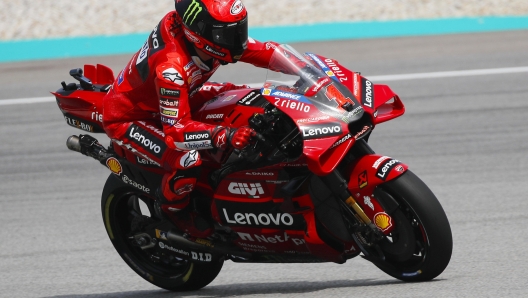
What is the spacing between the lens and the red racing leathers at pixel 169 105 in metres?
4.61

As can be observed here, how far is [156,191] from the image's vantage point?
515 cm

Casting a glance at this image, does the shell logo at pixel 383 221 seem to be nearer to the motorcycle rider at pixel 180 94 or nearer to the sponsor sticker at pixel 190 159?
the motorcycle rider at pixel 180 94

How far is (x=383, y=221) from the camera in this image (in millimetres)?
4496

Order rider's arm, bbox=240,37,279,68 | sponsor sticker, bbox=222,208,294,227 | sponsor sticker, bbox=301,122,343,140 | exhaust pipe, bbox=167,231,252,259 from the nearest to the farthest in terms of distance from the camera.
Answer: sponsor sticker, bbox=301,122,343,140, sponsor sticker, bbox=222,208,294,227, exhaust pipe, bbox=167,231,252,259, rider's arm, bbox=240,37,279,68

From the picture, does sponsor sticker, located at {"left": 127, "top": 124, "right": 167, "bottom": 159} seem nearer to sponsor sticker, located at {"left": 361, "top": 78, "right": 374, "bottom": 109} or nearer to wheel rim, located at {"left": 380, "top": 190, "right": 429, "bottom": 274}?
sponsor sticker, located at {"left": 361, "top": 78, "right": 374, "bottom": 109}

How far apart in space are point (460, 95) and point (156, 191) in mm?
5546

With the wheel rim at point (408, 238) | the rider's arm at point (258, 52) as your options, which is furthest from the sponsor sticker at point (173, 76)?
the wheel rim at point (408, 238)

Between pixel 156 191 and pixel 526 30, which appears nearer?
pixel 156 191

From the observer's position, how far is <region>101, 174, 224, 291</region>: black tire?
5.46m

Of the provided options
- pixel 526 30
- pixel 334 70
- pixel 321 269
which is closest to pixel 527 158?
pixel 321 269

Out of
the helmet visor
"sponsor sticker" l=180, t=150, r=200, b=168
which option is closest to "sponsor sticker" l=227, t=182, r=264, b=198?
"sponsor sticker" l=180, t=150, r=200, b=168

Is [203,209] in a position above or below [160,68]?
below

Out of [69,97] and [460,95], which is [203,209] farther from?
[460,95]

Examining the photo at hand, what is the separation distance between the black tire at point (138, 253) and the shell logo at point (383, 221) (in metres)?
1.27
